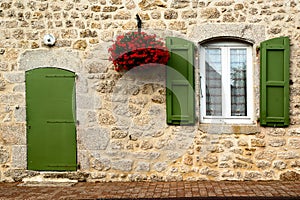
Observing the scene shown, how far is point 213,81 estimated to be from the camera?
456 centimetres

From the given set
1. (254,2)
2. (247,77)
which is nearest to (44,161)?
(247,77)

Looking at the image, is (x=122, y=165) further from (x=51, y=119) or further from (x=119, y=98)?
(x=51, y=119)

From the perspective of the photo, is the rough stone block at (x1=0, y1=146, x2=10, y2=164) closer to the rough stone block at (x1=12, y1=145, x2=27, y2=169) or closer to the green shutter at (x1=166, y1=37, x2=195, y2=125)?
the rough stone block at (x1=12, y1=145, x2=27, y2=169)

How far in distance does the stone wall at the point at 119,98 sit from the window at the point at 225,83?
17 cm

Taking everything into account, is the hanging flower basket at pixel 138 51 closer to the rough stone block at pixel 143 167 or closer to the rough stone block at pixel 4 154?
the rough stone block at pixel 143 167

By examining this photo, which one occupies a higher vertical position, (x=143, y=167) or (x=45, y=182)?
(x=143, y=167)

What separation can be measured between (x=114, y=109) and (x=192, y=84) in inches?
53.0

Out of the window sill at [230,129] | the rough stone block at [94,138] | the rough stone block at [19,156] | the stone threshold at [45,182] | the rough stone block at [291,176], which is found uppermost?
the window sill at [230,129]

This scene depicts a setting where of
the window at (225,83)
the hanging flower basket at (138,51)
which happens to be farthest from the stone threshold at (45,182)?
the window at (225,83)

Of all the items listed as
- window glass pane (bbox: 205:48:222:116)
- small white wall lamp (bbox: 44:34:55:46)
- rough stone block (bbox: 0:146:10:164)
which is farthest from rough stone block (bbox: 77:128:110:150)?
window glass pane (bbox: 205:48:222:116)

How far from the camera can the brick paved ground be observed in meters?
3.69

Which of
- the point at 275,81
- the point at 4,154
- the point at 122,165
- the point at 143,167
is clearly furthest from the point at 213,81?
the point at 4,154

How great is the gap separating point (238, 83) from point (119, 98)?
2013 mm

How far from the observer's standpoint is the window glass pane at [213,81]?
4531 mm
